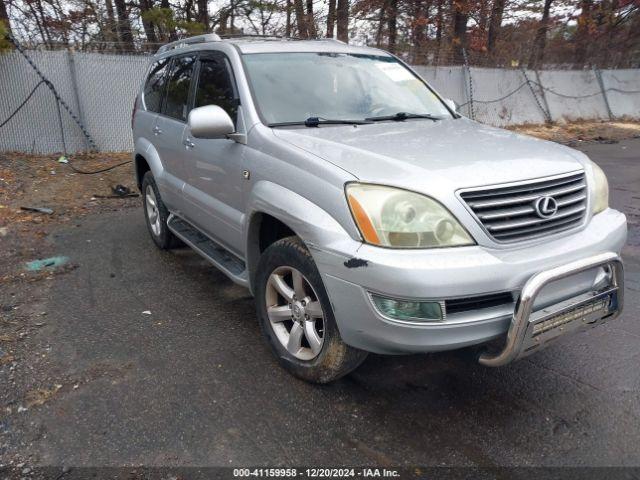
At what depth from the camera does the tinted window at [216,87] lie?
3654 mm

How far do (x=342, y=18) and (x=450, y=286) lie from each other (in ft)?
54.1

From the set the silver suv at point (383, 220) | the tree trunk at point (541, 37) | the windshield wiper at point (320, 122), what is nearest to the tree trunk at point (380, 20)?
the tree trunk at point (541, 37)

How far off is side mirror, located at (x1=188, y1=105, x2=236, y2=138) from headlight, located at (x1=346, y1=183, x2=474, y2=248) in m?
1.22

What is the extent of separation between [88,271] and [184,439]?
9.25 ft

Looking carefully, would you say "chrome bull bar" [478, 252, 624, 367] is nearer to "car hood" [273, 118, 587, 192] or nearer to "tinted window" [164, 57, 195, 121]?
"car hood" [273, 118, 587, 192]

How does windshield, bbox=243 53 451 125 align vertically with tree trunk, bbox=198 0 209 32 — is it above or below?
below

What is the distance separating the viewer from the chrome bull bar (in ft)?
7.61

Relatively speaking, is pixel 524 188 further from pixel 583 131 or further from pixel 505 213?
pixel 583 131

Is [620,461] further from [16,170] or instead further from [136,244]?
[16,170]

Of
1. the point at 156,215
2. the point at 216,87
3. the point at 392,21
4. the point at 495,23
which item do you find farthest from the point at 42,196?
the point at 495,23

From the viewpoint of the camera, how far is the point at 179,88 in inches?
181

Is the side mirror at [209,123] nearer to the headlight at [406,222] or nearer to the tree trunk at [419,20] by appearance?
the headlight at [406,222]

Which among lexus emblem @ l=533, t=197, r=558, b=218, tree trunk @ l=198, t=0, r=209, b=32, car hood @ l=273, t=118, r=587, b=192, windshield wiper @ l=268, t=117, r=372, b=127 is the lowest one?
lexus emblem @ l=533, t=197, r=558, b=218

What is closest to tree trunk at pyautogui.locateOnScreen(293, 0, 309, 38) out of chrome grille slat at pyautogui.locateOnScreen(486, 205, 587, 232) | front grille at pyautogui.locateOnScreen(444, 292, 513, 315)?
chrome grille slat at pyautogui.locateOnScreen(486, 205, 587, 232)
